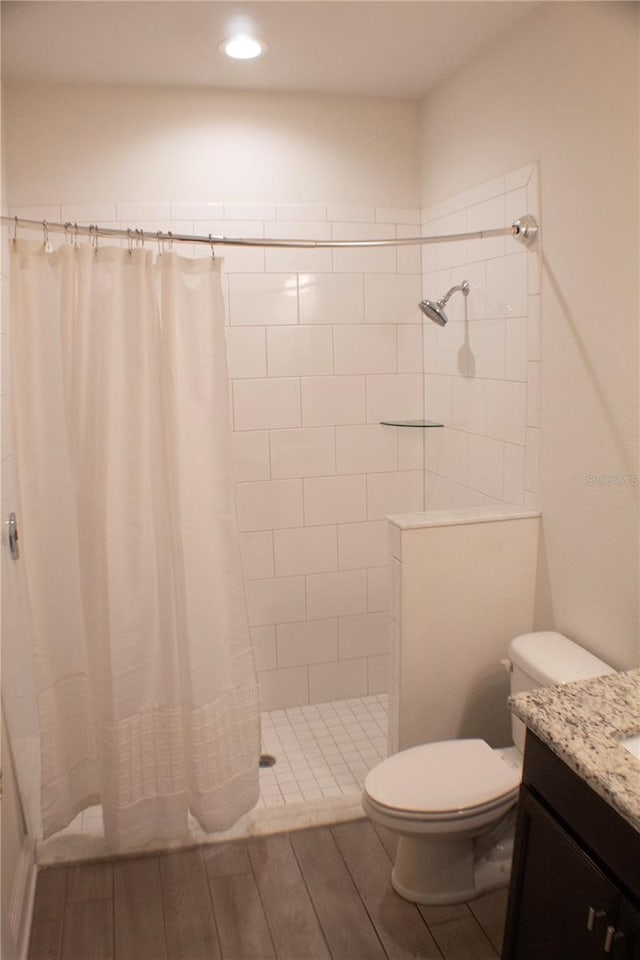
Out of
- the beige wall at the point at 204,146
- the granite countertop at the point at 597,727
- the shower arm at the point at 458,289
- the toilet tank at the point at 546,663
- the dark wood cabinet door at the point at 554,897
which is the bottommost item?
the dark wood cabinet door at the point at 554,897

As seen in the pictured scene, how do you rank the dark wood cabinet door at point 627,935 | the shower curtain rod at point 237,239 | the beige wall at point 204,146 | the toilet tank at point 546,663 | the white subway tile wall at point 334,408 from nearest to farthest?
the dark wood cabinet door at point 627,935, the shower curtain rod at point 237,239, the toilet tank at point 546,663, the beige wall at point 204,146, the white subway tile wall at point 334,408

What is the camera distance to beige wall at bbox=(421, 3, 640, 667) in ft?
6.42

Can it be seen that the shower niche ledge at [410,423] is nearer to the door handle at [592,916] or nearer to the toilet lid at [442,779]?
the toilet lid at [442,779]

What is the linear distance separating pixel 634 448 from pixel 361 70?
171 cm

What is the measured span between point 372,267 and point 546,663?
1735 mm

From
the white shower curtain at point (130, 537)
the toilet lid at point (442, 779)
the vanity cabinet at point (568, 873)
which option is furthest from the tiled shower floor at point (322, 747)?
the vanity cabinet at point (568, 873)

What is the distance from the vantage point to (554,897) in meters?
1.44

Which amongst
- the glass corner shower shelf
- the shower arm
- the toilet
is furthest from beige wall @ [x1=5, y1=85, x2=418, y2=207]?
the toilet

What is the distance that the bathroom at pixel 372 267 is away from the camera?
2.08 metres

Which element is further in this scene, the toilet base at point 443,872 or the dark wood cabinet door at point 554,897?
the toilet base at point 443,872

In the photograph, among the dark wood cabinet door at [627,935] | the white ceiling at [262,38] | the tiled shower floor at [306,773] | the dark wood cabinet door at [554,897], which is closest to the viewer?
the dark wood cabinet door at [627,935]

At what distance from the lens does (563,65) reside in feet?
7.04

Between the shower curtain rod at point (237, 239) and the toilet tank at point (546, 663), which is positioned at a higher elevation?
the shower curtain rod at point (237, 239)

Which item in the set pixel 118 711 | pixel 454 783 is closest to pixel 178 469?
pixel 118 711
